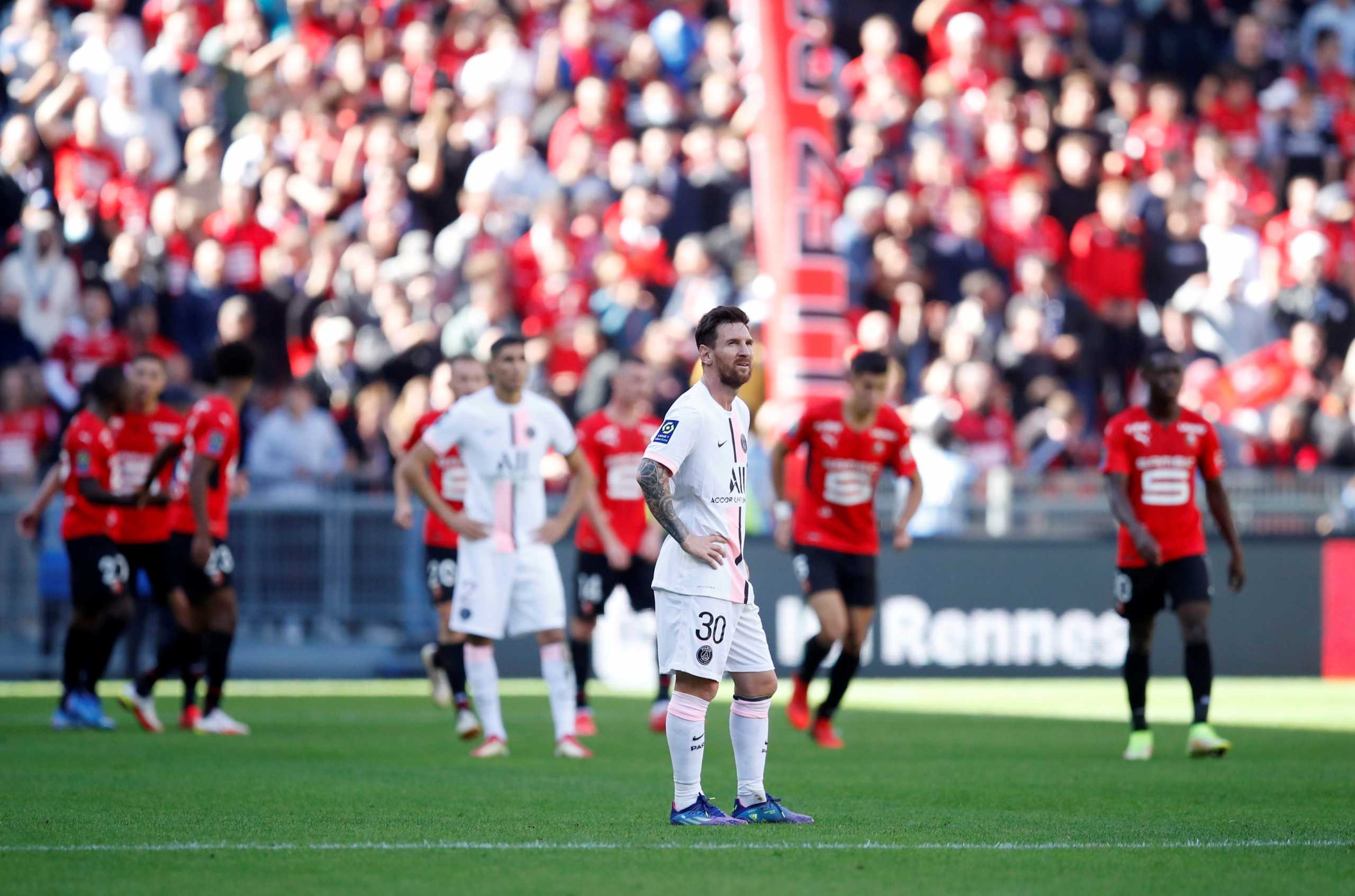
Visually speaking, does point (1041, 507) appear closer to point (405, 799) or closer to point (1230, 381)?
point (1230, 381)

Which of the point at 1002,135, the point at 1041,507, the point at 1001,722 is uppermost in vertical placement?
the point at 1002,135

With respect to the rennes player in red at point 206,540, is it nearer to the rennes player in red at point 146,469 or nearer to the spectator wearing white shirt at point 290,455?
the rennes player in red at point 146,469

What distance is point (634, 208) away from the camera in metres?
21.5

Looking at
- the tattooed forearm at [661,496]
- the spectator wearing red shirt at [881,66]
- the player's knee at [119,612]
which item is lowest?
the player's knee at [119,612]

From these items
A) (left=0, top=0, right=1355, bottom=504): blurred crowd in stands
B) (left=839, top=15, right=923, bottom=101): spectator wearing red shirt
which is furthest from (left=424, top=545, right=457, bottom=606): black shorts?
(left=839, top=15, right=923, bottom=101): spectator wearing red shirt

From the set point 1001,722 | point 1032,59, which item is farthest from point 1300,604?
point 1032,59

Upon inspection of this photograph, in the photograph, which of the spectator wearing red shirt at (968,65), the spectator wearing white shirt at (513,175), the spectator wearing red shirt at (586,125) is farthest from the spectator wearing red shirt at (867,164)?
the spectator wearing white shirt at (513,175)

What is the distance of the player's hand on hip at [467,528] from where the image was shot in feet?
37.0

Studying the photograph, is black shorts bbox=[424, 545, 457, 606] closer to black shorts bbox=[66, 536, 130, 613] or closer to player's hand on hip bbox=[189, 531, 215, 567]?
player's hand on hip bbox=[189, 531, 215, 567]

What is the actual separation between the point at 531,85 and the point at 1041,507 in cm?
861

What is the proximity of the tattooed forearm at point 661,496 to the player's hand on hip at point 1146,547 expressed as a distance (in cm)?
437

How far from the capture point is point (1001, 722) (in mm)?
14344

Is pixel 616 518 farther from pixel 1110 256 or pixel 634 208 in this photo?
pixel 1110 256

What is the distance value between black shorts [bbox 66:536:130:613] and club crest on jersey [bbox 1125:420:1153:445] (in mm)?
6874
